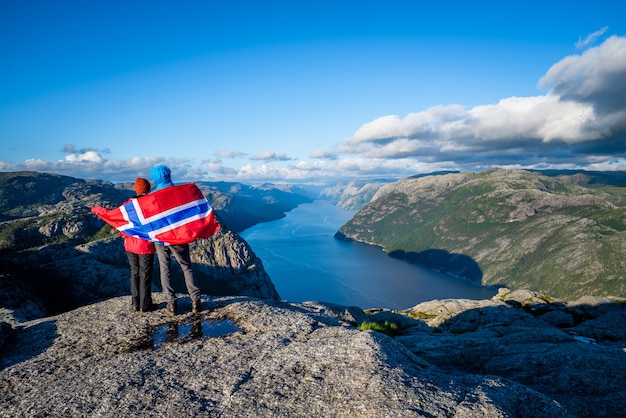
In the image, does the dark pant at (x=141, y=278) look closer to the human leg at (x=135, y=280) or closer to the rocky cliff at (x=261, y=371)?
the human leg at (x=135, y=280)

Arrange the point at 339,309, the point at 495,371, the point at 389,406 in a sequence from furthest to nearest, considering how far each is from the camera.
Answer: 1. the point at 339,309
2. the point at 495,371
3. the point at 389,406

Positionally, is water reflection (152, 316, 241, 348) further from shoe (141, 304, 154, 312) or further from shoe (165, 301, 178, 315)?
shoe (141, 304, 154, 312)

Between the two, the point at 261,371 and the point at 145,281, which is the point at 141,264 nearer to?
the point at 145,281

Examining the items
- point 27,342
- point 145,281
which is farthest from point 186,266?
point 27,342

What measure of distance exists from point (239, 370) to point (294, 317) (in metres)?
4.22

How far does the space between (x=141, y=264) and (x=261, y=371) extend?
23.8 ft

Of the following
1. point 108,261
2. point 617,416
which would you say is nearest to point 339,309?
point 617,416

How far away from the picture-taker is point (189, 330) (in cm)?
1159

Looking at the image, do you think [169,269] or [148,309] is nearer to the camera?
[169,269]

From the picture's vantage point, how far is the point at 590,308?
143 ft

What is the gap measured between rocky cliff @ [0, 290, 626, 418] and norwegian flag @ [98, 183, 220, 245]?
124 inches

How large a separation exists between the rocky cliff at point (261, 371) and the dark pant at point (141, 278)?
0.54 meters

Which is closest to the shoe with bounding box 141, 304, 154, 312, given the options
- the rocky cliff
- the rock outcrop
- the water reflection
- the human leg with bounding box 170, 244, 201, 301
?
the rocky cliff

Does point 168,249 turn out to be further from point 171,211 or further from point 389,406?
point 389,406
